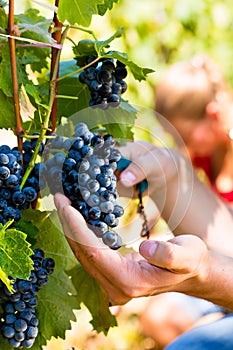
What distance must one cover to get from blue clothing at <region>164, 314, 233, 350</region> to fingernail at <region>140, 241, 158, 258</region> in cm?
57

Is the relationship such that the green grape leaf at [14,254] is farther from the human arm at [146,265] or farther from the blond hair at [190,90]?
the blond hair at [190,90]

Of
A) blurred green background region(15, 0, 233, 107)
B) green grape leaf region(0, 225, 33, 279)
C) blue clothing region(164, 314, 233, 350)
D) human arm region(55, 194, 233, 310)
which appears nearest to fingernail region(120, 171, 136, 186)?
human arm region(55, 194, 233, 310)

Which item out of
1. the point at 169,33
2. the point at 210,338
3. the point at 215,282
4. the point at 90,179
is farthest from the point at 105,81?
the point at 169,33

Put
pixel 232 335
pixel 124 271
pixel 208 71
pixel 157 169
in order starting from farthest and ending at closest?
pixel 208 71
pixel 232 335
pixel 157 169
pixel 124 271

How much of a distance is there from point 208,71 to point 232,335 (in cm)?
233

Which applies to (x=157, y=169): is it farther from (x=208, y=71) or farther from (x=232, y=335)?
(x=208, y=71)

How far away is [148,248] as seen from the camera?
0.86m

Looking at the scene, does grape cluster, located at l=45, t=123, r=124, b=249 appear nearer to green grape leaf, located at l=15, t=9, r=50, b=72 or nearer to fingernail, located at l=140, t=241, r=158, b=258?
fingernail, located at l=140, t=241, r=158, b=258

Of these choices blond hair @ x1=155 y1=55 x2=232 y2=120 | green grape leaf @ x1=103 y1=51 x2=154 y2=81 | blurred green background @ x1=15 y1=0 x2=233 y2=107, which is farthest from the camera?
blurred green background @ x1=15 y1=0 x2=233 y2=107

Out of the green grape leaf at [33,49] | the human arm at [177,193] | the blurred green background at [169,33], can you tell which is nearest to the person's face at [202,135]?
the blurred green background at [169,33]

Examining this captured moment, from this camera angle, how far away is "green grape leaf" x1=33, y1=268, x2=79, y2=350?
0.92m

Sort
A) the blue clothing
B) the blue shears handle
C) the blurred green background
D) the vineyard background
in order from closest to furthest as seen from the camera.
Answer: the blue shears handle → the blue clothing → the vineyard background → the blurred green background

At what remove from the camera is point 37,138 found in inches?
33.0

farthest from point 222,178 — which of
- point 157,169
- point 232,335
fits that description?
point 157,169
